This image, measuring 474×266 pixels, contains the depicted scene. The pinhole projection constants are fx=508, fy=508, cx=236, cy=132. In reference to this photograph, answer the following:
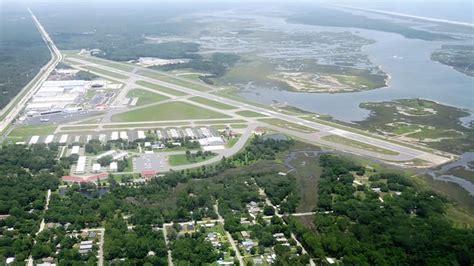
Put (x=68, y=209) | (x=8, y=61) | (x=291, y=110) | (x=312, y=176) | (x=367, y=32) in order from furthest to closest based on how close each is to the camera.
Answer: (x=367, y=32)
(x=8, y=61)
(x=291, y=110)
(x=312, y=176)
(x=68, y=209)

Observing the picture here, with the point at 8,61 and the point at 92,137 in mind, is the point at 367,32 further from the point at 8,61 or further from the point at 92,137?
the point at 92,137

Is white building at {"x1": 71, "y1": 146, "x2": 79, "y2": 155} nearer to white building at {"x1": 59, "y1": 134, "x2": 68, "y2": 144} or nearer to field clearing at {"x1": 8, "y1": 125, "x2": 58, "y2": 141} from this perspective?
white building at {"x1": 59, "y1": 134, "x2": 68, "y2": 144}

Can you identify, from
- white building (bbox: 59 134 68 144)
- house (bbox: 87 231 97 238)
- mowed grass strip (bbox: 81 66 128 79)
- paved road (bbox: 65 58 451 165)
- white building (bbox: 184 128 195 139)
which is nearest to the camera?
house (bbox: 87 231 97 238)

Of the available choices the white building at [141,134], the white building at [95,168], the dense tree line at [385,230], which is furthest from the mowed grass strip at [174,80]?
the dense tree line at [385,230]

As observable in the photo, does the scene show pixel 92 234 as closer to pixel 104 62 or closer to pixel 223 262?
pixel 223 262

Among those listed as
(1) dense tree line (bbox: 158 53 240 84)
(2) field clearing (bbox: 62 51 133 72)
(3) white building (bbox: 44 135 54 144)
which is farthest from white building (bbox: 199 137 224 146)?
(2) field clearing (bbox: 62 51 133 72)

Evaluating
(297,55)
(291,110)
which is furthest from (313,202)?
(297,55)
